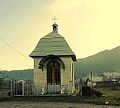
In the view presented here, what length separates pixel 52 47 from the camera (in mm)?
35562

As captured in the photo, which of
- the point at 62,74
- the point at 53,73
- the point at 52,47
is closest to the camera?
the point at 62,74

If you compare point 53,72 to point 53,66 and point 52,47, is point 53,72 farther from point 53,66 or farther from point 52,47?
point 52,47

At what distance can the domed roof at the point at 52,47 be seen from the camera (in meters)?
34.9

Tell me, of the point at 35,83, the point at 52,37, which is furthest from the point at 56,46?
the point at 35,83

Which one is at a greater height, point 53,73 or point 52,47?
point 52,47

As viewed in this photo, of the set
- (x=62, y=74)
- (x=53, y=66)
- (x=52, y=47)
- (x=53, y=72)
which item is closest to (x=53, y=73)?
(x=53, y=72)

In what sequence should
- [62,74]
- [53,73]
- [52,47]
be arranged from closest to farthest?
[62,74] → [53,73] → [52,47]

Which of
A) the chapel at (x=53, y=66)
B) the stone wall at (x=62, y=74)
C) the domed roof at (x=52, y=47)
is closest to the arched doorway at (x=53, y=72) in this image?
the chapel at (x=53, y=66)

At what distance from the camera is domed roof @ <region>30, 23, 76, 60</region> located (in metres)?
34.9

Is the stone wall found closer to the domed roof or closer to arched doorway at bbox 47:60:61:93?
arched doorway at bbox 47:60:61:93

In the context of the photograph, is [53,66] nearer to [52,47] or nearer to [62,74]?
[62,74]

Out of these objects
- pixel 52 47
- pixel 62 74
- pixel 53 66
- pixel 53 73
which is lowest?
pixel 62 74

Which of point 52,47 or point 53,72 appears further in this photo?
point 52,47

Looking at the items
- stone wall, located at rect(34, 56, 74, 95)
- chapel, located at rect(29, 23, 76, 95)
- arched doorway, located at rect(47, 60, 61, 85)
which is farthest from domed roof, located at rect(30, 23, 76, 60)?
arched doorway, located at rect(47, 60, 61, 85)
